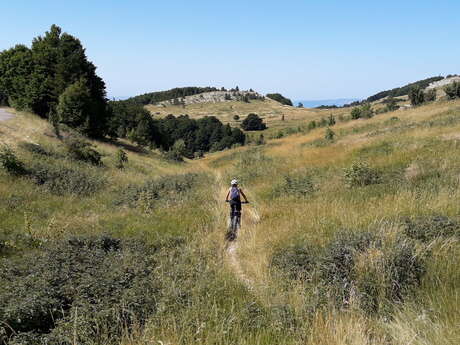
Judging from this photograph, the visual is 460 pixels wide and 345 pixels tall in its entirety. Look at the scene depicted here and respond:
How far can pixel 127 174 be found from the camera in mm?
26938

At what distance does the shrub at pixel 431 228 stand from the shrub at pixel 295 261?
5.69 ft

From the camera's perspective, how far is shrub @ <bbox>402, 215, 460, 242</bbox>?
5887 mm

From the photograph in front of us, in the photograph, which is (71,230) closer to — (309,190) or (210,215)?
(210,215)

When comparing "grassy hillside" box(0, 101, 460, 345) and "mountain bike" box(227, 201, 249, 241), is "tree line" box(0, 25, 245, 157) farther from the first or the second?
"mountain bike" box(227, 201, 249, 241)

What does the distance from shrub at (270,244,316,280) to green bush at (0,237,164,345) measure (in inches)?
83.1

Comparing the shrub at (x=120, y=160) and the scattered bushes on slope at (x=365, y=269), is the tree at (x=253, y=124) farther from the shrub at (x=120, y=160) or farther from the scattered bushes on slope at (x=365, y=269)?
the scattered bushes on slope at (x=365, y=269)

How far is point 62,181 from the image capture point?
689 inches

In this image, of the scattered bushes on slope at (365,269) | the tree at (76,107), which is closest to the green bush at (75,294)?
the scattered bushes on slope at (365,269)

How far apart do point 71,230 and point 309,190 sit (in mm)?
7703

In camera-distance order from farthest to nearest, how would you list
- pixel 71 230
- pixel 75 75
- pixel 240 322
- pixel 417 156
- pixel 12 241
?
1. pixel 75 75
2. pixel 417 156
3. pixel 71 230
4. pixel 12 241
5. pixel 240 322

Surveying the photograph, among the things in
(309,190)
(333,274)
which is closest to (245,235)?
(333,274)

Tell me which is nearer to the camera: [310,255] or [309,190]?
[310,255]

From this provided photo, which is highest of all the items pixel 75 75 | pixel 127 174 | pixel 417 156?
pixel 75 75

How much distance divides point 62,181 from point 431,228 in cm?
1645
